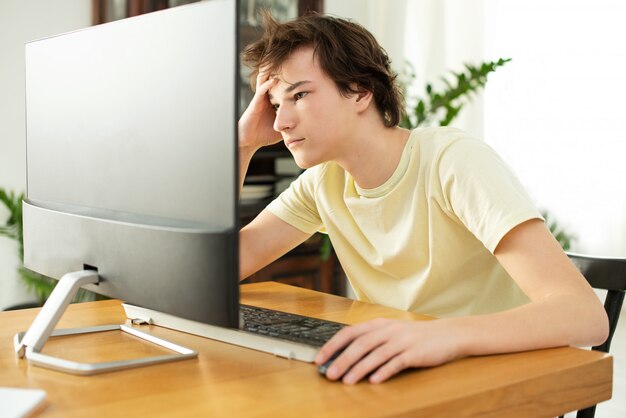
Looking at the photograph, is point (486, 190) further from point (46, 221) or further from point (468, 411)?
point (46, 221)

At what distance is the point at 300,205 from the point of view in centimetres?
188

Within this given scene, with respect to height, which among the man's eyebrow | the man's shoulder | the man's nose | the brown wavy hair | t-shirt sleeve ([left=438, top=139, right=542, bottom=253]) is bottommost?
t-shirt sleeve ([left=438, top=139, right=542, bottom=253])

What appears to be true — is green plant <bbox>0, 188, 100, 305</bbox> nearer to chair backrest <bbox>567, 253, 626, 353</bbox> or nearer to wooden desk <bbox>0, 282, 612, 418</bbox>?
wooden desk <bbox>0, 282, 612, 418</bbox>

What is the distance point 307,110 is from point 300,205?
1.19ft

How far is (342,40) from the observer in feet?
5.51

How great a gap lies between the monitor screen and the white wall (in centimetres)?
202

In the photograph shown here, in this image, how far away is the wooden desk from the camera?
0.89 m

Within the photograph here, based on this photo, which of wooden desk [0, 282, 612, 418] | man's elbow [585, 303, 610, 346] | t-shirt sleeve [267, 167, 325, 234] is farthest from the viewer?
t-shirt sleeve [267, 167, 325, 234]

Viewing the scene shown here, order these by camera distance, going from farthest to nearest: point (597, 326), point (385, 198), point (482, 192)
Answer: point (385, 198)
point (482, 192)
point (597, 326)

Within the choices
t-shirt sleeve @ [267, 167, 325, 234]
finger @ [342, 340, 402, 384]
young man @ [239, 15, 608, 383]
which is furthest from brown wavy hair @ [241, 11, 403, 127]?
finger @ [342, 340, 402, 384]

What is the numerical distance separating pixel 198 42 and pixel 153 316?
55cm

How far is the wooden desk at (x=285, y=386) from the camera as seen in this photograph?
89 cm

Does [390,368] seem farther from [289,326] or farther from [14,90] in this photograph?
[14,90]

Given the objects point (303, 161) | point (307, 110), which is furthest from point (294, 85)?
point (303, 161)
